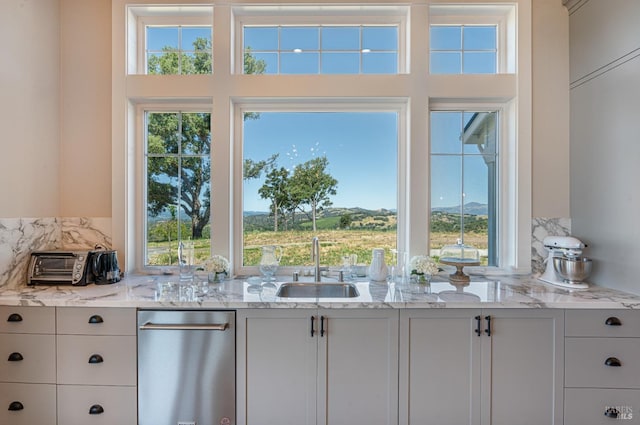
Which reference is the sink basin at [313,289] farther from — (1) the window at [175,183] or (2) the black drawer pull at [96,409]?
(2) the black drawer pull at [96,409]

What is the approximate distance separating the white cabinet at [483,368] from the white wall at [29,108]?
2.64 m

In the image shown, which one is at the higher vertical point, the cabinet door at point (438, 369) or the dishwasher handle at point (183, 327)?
the dishwasher handle at point (183, 327)

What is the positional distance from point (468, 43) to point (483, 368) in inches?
92.6

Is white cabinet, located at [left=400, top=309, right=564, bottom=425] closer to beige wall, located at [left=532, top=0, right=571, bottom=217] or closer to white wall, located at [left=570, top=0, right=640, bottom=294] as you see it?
white wall, located at [left=570, top=0, right=640, bottom=294]

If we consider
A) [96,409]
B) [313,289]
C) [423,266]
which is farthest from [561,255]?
[96,409]

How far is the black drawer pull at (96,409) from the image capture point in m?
1.64

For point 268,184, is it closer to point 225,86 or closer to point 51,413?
point 225,86

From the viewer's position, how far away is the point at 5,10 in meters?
1.88

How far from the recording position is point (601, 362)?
1.60m

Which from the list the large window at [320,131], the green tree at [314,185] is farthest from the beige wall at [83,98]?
the green tree at [314,185]

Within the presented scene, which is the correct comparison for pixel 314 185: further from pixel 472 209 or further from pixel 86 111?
pixel 86 111

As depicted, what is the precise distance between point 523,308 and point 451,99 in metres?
1.56

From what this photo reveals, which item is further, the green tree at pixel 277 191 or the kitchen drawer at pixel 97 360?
the green tree at pixel 277 191

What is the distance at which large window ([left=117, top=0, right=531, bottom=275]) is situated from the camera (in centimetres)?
221
